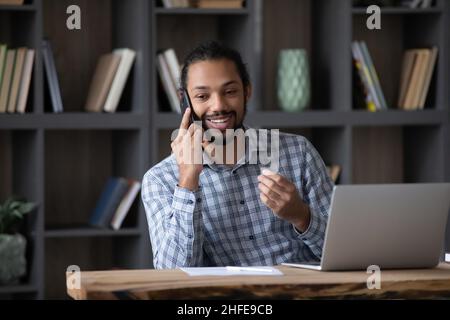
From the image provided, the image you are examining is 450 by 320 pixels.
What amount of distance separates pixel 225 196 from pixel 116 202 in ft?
4.26

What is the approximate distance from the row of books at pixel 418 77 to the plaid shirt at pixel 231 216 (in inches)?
58.4

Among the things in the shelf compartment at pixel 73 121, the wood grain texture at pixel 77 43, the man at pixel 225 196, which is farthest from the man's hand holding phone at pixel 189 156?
the wood grain texture at pixel 77 43

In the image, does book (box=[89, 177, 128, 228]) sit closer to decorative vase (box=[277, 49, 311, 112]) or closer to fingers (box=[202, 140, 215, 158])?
decorative vase (box=[277, 49, 311, 112])

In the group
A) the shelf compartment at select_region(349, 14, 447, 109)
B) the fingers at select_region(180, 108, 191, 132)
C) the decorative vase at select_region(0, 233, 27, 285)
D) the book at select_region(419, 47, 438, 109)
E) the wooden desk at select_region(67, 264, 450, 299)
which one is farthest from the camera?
the shelf compartment at select_region(349, 14, 447, 109)

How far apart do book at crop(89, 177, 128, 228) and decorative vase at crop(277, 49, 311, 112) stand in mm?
829

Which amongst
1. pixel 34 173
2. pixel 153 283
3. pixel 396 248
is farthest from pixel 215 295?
pixel 34 173

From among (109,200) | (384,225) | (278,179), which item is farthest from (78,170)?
(384,225)

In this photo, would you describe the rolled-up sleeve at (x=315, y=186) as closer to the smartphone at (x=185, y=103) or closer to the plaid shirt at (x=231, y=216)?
the plaid shirt at (x=231, y=216)

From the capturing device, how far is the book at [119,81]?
3959mm

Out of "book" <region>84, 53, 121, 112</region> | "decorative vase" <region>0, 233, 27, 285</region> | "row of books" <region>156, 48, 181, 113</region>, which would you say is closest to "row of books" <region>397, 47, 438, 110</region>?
"row of books" <region>156, 48, 181, 113</region>

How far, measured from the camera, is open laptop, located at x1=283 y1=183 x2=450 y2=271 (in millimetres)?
2215

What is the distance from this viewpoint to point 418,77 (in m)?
4.30

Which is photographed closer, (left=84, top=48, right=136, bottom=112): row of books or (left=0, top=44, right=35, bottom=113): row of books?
(left=0, top=44, right=35, bottom=113): row of books

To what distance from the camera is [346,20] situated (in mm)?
4121
